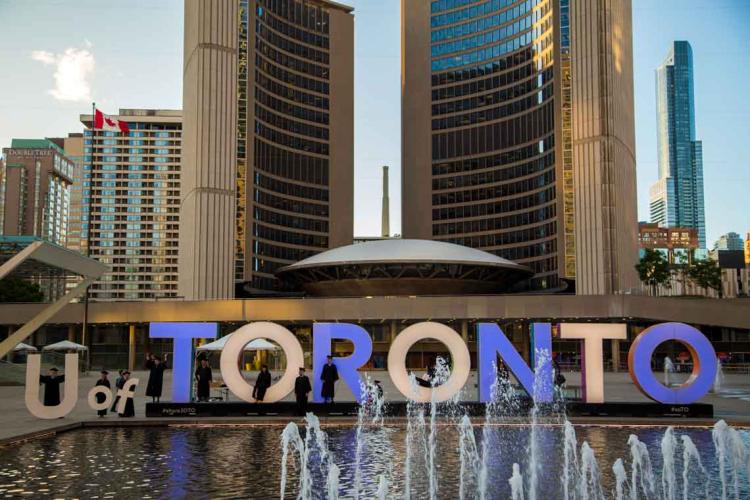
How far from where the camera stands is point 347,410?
25047 millimetres

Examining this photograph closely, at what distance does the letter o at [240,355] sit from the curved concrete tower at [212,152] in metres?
60.2

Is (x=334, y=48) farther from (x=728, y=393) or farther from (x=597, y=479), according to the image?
(x=597, y=479)

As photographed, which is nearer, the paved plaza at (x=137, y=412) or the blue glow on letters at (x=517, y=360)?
the paved plaza at (x=137, y=412)

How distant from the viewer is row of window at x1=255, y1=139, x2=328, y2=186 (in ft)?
343

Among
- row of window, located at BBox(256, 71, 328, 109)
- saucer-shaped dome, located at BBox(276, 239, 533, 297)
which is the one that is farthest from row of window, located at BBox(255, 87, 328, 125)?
saucer-shaped dome, located at BBox(276, 239, 533, 297)

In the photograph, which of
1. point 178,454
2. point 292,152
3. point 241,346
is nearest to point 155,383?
point 241,346

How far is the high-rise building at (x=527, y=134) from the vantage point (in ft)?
267

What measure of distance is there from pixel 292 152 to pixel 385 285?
3778cm

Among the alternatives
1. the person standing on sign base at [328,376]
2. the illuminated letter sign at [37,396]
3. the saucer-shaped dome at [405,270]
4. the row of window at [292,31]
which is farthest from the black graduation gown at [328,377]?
the row of window at [292,31]

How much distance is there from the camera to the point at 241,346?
25.1m

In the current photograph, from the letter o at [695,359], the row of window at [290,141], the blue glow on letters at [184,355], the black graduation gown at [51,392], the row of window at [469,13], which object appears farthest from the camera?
the row of window at [469,13]

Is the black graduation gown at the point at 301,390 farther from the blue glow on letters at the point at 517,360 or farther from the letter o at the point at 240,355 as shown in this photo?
the blue glow on letters at the point at 517,360

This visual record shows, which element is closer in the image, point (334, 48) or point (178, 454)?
point (178, 454)

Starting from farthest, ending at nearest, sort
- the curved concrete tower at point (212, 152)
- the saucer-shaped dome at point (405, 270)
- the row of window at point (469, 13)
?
the row of window at point (469, 13) < the curved concrete tower at point (212, 152) < the saucer-shaped dome at point (405, 270)
